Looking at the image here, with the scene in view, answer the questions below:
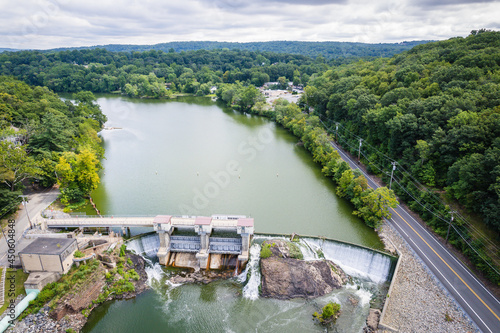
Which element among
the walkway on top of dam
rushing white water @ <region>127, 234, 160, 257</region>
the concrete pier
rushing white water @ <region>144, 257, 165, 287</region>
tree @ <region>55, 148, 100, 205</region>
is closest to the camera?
rushing white water @ <region>144, 257, 165, 287</region>

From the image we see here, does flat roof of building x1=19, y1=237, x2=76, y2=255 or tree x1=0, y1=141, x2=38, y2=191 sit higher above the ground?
tree x1=0, y1=141, x2=38, y2=191

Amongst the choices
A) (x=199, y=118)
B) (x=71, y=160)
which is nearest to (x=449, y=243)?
(x=71, y=160)

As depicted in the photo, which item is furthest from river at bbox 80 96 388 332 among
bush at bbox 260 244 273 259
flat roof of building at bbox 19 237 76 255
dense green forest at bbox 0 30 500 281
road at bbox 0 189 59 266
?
flat roof of building at bbox 19 237 76 255

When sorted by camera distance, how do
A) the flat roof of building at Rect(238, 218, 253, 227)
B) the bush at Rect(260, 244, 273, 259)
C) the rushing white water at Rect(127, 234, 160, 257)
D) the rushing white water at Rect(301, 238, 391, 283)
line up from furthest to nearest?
the rushing white water at Rect(127, 234, 160, 257) → the flat roof of building at Rect(238, 218, 253, 227) → the bush at Rect(260, 244, 273, 259) → the rushing white water at Rect(301, 238, 391, 283)

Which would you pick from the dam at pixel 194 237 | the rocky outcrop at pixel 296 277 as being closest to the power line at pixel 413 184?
the rocky outcrop at pixel 296 277

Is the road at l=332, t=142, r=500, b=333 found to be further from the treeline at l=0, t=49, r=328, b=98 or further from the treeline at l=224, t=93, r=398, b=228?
the treeline at l=0, t=49, r=328, b=98

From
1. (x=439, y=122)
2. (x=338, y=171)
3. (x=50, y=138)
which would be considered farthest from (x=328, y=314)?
(x=50, y=138)

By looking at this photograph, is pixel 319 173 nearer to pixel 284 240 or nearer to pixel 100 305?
pixel 284 240

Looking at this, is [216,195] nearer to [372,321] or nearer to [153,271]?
[153,271]

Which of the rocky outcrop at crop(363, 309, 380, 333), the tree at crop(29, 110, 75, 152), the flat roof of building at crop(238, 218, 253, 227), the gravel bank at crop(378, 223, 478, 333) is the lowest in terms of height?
the rocky outcrop at crop(363, 309, 380, 333)
